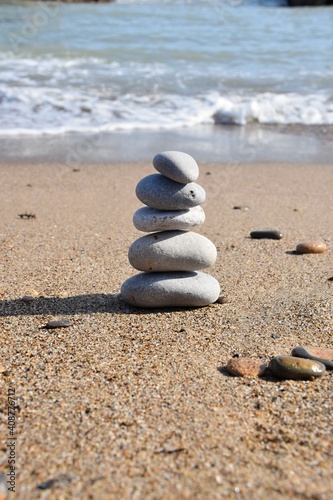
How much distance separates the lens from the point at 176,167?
11.8ft

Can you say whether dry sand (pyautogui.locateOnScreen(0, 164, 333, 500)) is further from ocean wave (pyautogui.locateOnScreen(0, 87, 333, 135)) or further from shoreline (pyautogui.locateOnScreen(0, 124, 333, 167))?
ocean wave (pyautogui.locateOnScreen(0, 87, 333, 135))

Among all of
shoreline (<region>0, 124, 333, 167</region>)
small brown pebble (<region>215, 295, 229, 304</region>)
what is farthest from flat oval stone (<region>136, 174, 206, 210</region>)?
shoreline (<region>0, 124, 333, 167</region>)

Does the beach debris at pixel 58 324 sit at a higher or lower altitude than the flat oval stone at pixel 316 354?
lower

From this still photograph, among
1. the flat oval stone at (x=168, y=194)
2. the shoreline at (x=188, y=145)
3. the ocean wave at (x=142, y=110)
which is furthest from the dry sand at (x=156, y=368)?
the ocean wave at (x=142, y=110)

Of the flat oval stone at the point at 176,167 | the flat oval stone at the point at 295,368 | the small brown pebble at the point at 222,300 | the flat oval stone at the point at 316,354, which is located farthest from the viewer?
the small brown pebble at the point at 222,300

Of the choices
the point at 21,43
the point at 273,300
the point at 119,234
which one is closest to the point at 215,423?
the point at 273,300

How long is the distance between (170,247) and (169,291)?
250 mm

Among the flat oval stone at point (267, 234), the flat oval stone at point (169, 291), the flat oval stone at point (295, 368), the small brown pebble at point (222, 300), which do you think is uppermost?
the flat oval stone at point (295, 368)

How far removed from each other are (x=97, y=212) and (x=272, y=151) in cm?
311

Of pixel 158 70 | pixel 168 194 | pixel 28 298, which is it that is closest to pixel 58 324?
pixel 28 298

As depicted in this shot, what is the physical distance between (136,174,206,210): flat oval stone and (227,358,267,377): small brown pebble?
1.04m

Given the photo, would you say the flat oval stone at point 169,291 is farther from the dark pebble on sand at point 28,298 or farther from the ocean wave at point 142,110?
the ocean wave at point 142,110

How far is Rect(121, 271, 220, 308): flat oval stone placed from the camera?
12.1 ft

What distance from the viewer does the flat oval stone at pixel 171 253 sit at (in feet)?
12.2
